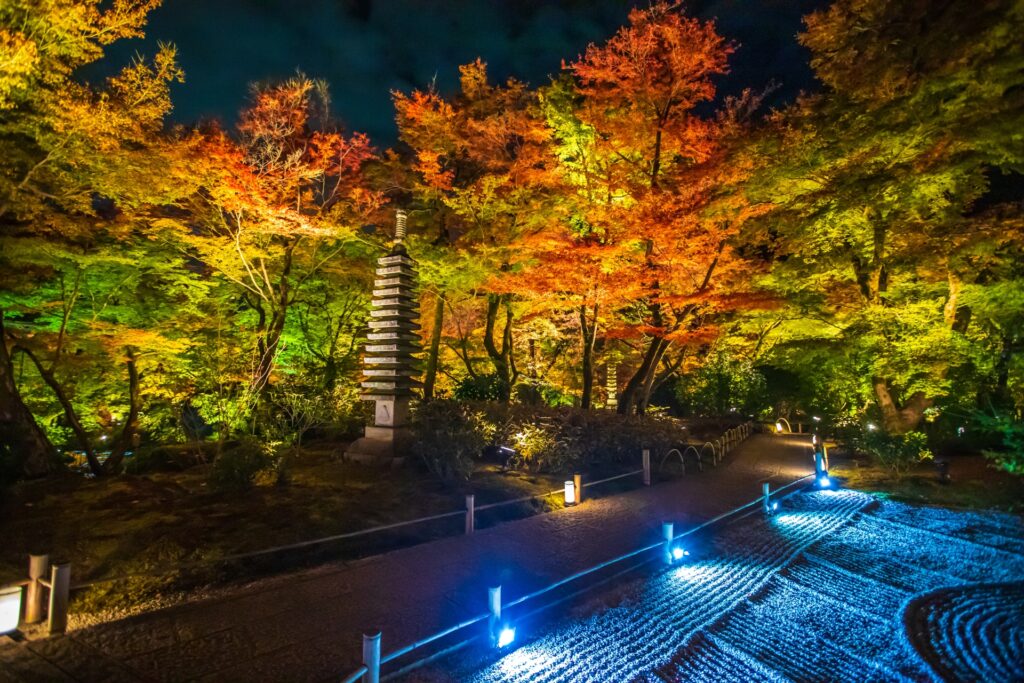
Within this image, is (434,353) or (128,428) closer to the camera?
(128,428)

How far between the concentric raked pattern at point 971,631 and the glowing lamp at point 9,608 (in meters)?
7.79

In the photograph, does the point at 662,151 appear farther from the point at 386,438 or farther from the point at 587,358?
the point at 386,438

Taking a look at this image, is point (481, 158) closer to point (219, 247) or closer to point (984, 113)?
point (219, 247)

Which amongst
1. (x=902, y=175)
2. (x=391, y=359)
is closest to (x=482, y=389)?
(x=391, y=359)

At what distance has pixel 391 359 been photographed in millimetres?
11977

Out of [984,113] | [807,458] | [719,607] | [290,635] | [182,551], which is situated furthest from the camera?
[807,458]

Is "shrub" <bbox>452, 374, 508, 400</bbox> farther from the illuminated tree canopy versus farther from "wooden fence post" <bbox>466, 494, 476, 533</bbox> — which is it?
"wooden fence post" <bbox>466, 494, 476, 533</bbox>

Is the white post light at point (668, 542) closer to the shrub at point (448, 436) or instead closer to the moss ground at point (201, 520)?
the moss ground at point (201, 520)

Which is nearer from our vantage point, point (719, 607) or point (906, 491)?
point (719, 607)

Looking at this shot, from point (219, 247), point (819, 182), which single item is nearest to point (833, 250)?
point (819, 182)

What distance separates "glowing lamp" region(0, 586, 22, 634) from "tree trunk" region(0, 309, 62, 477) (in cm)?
645

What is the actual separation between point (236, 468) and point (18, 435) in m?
4.53

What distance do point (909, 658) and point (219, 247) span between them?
15275 millimetres

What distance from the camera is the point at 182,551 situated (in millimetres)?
5832
